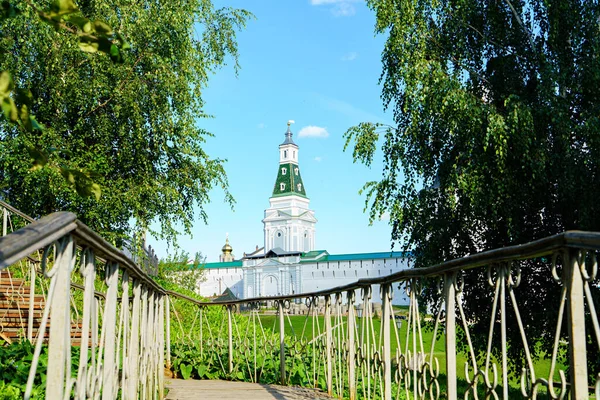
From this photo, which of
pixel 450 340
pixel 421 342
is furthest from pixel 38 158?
pixel 421 342

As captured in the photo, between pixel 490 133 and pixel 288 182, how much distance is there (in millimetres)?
100183

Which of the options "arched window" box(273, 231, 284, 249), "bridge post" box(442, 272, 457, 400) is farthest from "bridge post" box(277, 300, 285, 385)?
"arched window" box(273, 231, 284, 249)

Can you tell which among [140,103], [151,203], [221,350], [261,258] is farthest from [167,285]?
[261,258]

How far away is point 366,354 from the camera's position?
15.6ft

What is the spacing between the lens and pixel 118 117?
1504 cm

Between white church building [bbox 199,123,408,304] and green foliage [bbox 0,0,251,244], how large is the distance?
2635 centimetres

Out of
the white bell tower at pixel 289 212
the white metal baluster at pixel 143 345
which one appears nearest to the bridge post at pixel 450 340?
the white metal baluster at pixel 143 345

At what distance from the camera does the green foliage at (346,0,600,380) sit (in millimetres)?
10930

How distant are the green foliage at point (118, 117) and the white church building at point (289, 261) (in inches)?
1037

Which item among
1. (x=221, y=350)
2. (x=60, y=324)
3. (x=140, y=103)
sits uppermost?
(x=140, y=103)

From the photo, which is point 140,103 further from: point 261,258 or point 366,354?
point 261,258

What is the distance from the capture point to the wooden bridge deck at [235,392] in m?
5.49

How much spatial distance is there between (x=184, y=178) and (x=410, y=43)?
655 cm

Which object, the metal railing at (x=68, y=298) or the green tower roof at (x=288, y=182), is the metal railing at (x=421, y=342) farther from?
the green tower roof at (x=288, y=182)
